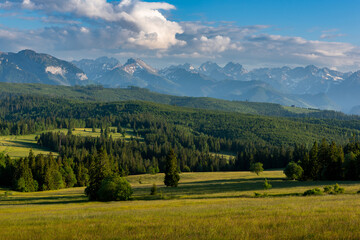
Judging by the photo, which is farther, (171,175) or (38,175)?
(38,175)

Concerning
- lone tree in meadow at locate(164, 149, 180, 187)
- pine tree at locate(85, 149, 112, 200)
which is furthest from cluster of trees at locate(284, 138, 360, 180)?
pine tree at locate(85, 149, 112, 200)

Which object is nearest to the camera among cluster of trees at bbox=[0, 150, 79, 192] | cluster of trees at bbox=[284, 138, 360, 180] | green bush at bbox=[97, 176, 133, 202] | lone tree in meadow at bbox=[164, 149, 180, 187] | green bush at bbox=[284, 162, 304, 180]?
green bush at bbox=[97, 176, 133, 202]

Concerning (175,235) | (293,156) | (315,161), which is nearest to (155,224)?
(175,235)

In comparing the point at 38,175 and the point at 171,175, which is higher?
the point at 171,175

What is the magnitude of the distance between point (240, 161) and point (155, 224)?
16343cm

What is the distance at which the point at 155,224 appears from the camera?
718 inches

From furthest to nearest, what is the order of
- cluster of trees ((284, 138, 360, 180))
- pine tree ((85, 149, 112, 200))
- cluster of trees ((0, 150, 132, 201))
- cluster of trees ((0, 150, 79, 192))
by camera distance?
cluster of trees ((0, 150, 132, 201)) < cluster of trees ((0, 150, 79, 192)) < cluster of trees ((284, 138, 360, 180)) < pine tree ((85, 149, 112, 200))

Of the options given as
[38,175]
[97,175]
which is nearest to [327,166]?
[97,175]

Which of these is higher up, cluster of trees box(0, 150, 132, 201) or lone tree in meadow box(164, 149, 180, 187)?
lone tree in meadow box(164, 149, 180, 187)

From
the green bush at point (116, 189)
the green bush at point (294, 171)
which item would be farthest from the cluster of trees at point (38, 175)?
the green bush at point (294, 171)

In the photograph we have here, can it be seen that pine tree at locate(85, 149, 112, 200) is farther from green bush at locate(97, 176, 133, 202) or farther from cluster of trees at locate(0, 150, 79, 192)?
cluster of trees at locate(0, 150, 79, 192)

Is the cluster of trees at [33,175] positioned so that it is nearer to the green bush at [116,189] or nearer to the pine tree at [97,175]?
the pine tree at [97,175]

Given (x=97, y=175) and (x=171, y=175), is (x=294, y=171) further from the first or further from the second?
(x=97, y=175)

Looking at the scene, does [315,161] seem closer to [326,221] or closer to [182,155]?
[326,221]
